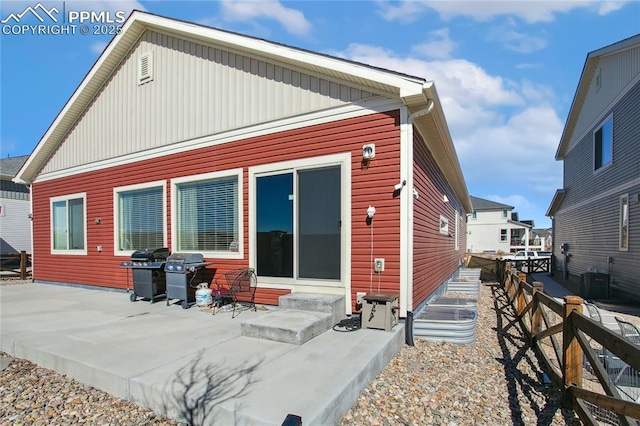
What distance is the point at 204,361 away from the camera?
368 cm

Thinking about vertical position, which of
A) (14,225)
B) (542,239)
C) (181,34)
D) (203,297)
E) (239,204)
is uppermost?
(181,34)

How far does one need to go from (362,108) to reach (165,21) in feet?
16.6

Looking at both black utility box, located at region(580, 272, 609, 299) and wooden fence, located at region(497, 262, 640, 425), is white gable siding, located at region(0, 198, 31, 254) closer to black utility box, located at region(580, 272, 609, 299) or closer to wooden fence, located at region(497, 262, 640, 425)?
wooden fence, located at region(497, 262, 640, 425)

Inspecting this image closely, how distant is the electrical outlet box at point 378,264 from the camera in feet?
17.0

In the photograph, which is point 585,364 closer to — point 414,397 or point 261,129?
point 414,397

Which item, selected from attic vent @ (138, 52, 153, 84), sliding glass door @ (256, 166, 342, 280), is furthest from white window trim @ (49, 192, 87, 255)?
sliding glass door @ (256, 166, 342, 280)

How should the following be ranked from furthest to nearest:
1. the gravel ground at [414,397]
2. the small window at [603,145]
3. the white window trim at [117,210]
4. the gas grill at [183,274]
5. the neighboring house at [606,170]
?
the small window at [603,145], the neighboring house at [606,170], the white window trim at [117,210], the gas grill at [183,274], the gravel ground at [414,397]

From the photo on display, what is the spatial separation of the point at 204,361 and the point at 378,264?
2671 millimetres

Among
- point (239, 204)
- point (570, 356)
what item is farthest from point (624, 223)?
point (239, 204)

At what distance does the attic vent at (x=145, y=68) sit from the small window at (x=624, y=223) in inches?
520

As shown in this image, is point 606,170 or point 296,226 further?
point 606,170

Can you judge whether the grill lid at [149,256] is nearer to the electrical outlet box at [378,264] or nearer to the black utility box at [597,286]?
the electrical outlet box at [378,264]

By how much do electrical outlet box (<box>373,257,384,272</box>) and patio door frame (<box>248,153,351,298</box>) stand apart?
1.32 ft

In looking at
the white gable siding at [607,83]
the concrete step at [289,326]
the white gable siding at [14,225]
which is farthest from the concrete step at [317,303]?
the white gable siding at [14,225]
